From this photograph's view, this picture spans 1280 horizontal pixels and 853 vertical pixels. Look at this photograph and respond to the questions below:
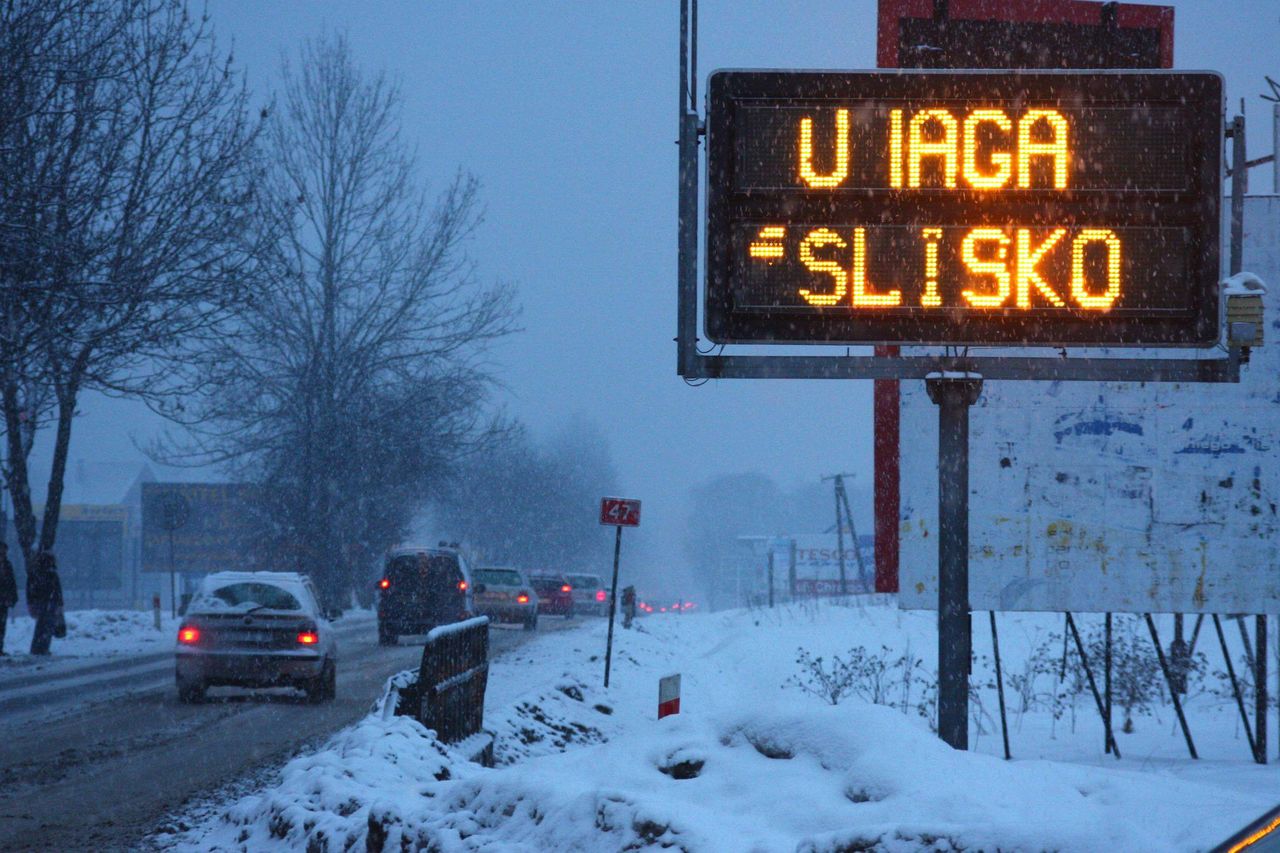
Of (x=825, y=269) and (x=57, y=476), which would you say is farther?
(x=57, y=476)

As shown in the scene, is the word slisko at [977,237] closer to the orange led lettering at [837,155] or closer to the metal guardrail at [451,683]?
the orange led lettering at [837,155]

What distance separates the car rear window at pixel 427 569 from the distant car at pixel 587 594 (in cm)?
2589

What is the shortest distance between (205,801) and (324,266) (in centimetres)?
3340

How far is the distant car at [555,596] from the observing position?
48.5 metres

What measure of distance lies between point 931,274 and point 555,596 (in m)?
41.4

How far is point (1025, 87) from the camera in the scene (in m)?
8.01

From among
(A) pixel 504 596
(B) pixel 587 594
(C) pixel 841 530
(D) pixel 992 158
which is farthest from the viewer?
(B) pixel 587 594

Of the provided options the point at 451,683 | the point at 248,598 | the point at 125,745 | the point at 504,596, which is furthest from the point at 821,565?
the point at 451,683

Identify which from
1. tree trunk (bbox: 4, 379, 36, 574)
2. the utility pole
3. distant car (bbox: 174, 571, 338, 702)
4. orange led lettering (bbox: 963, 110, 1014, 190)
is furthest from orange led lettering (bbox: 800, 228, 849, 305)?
the utility pole

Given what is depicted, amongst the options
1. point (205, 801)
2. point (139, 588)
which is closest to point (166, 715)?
point (205, 801)

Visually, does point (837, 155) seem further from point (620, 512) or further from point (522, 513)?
point (522, 513)

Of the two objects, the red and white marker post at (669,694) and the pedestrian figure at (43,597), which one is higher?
the red and white marker post at (669,694)

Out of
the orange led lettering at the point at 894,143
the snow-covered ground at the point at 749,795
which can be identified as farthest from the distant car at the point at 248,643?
the orange led lettering at the point at 894,143

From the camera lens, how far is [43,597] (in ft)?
86.2
